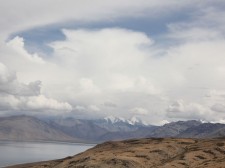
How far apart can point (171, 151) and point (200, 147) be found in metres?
9.38

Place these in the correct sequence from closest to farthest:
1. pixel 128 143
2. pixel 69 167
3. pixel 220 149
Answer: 1. pixel 69 167
2. pixel 220 149
3. pixel 128 143

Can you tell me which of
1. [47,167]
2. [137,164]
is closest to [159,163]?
[137,164]

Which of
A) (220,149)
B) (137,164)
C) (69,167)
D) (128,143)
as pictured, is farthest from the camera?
(128,143)

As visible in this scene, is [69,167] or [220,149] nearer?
[69,167]

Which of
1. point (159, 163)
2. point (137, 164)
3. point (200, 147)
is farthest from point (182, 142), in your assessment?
point (137, 164)

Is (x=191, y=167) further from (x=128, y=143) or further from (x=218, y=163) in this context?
(x=128, y=143)

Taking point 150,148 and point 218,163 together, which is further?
point 150,148

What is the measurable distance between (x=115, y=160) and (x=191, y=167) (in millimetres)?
18506

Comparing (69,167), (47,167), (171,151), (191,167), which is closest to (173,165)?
(191,167)

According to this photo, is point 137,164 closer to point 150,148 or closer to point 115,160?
point 115,160

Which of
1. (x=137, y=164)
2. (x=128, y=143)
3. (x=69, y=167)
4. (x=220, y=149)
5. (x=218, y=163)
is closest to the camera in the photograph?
(x=218, y=163)

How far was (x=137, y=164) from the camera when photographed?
9275 cm

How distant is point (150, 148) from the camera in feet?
359

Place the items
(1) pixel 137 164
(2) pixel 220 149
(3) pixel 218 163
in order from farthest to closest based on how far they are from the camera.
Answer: (2) pixel 220 149 → (1) pixel 137 164 → (3) pixel 218 163
